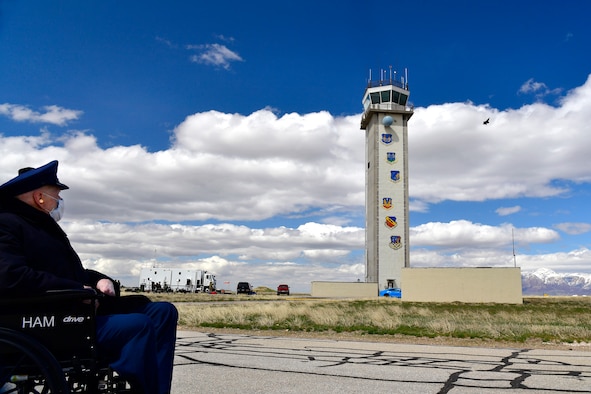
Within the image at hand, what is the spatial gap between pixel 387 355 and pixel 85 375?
322 inches

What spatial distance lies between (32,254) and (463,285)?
5312 cm

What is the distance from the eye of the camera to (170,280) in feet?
236

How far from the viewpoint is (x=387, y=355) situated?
1062 centimetres

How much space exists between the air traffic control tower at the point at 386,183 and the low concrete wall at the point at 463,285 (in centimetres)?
2257

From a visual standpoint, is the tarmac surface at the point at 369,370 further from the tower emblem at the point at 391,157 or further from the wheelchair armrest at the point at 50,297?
the tower emblem at the point at 391,157

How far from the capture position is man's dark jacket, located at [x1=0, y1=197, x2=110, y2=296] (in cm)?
316

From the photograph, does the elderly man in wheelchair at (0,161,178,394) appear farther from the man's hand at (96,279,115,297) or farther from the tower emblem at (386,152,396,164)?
the tower emblem at (386,152,396,164)

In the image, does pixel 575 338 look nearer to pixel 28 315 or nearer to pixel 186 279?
pixel 28 315

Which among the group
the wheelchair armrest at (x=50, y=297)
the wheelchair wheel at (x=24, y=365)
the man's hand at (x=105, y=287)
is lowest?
the wheelchair wheel at (x=24, y=365)

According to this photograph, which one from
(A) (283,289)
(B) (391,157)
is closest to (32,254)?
(B) (391,157)

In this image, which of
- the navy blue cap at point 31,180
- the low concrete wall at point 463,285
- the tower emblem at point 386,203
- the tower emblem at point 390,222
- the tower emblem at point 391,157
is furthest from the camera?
the tower emblem at point 391,157

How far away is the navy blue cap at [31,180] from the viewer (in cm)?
350

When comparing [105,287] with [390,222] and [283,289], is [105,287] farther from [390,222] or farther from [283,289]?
[283,289]

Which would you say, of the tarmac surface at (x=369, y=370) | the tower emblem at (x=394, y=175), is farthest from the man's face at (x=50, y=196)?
the tower emblem at (x=394, y=175)
